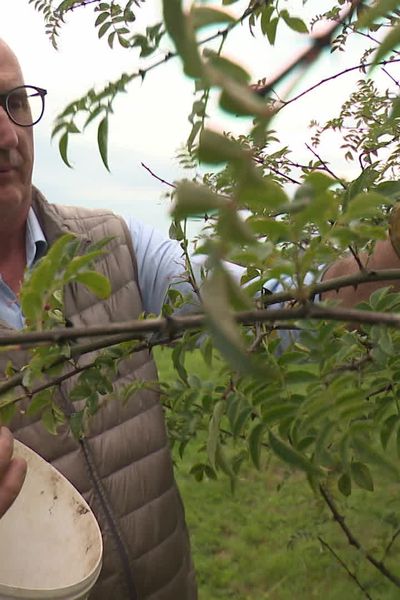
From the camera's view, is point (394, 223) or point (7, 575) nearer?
point (394, 223)

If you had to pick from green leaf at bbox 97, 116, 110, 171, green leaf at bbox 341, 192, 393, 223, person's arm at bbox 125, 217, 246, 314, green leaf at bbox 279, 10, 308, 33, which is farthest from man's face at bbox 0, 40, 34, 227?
green leaf at bbox 341, 192, 393, 223

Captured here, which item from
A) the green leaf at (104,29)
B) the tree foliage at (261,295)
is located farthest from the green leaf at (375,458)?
the green leaf at (104,29)

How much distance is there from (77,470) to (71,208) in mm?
794

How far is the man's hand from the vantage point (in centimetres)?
109

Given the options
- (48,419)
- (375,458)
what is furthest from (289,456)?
(48,419)

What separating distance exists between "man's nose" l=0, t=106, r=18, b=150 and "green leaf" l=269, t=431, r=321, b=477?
1458 millimetres

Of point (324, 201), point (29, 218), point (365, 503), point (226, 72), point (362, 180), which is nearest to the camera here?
point (226, 72)

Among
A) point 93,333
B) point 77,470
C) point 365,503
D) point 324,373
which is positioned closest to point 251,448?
point 324,373

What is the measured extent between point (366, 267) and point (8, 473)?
0.64 meters

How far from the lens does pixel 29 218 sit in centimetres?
196

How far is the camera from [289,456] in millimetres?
522

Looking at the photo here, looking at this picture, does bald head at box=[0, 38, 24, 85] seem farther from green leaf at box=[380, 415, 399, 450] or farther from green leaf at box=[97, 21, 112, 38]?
green leaf at box=[380, 415, 399, 450]

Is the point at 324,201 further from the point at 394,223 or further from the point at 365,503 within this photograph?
the point at 365,503

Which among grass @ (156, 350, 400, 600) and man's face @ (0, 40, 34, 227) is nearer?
man's face @ (0, 40, 34, 227)
